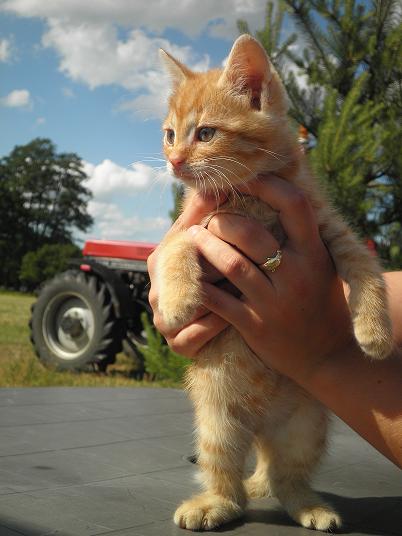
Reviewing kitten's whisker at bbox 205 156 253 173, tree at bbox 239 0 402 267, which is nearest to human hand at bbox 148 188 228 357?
kitten's whisker at bbox 205 156 253 173

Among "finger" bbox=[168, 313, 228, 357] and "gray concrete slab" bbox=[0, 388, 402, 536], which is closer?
"gray concrete slab" bbox=[0, 388, 402, 536]

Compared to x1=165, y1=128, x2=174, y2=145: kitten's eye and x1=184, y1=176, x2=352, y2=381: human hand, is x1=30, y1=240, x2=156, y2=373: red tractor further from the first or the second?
x1=184, y1=176, x2=352, y2=381: human hand

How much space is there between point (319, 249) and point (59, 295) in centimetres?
499

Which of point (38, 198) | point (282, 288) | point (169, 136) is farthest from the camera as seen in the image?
point (38, 198)

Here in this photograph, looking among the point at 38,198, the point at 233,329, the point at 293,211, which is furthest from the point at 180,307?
the point at 38,198

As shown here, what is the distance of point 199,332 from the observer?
1.52 meters

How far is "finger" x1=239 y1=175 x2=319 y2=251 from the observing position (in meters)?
1.49

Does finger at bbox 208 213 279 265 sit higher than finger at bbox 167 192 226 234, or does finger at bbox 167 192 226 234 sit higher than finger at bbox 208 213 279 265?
finger at bbox 167 192 226 234

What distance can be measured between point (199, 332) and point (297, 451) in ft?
1.28

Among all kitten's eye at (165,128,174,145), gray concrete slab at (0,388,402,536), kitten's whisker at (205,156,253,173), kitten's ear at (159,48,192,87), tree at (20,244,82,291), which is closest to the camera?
gray concrete slab at (0,388,402,536)

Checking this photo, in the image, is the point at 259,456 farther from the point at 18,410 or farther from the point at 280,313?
the point at 18,410

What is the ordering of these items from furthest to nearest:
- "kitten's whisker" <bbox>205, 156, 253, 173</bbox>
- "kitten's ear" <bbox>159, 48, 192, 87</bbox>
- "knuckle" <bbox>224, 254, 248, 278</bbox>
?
"kitten's ear" <bbox>159, 48, 192, 87</bbox>
"kitten's whisker" <bbox>205, 156, 253, 173</bbox>
"knuckle" <bbox>224, 254, 248, 278</bbox>

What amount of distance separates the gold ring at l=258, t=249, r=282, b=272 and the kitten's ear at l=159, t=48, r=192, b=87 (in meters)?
0.76

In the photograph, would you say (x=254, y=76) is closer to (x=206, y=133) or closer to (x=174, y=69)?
(x=206, y=133)
